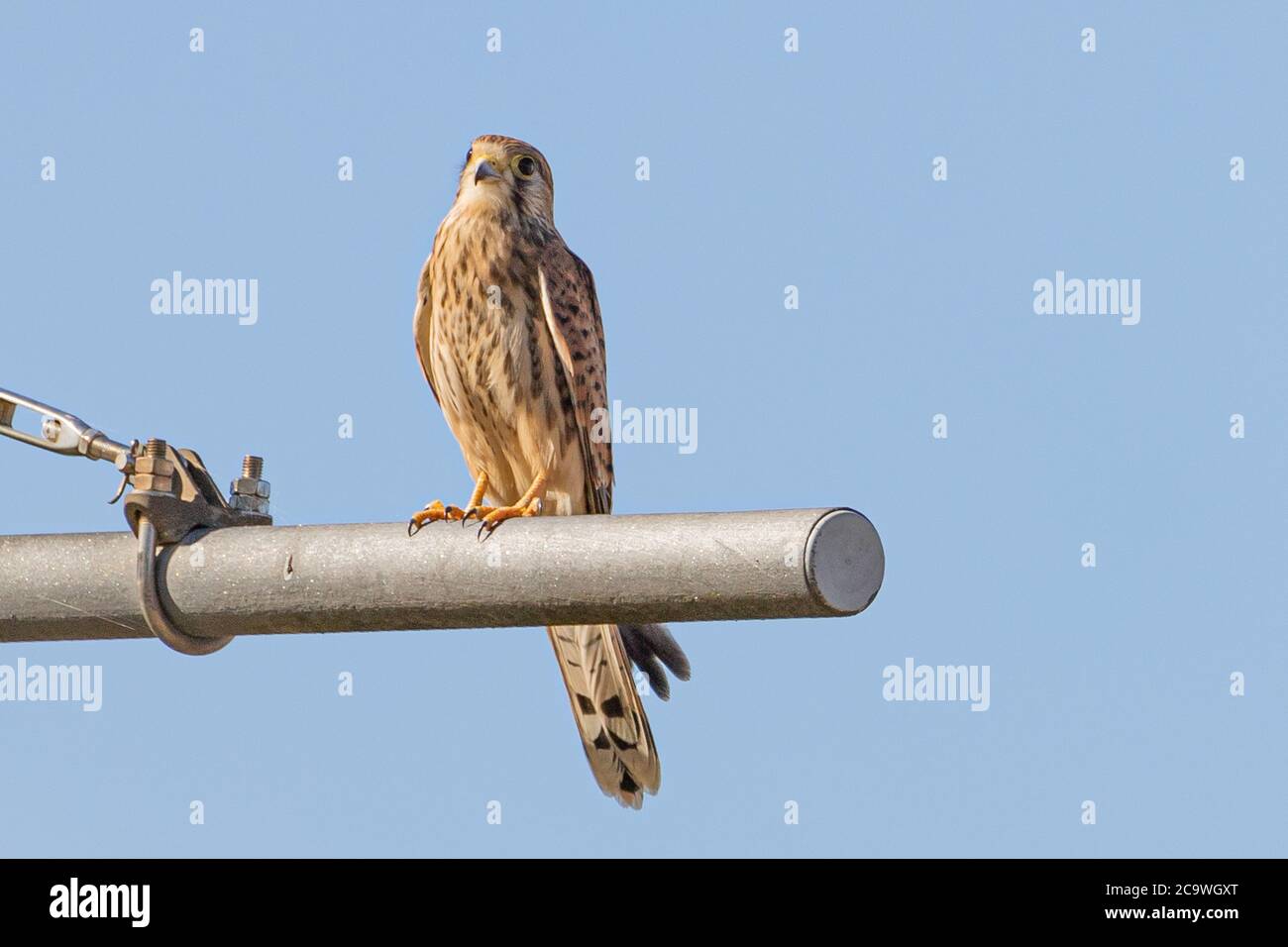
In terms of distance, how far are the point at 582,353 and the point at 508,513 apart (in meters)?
1.27

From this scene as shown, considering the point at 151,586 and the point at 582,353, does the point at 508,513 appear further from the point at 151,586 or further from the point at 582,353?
the point at 151,586

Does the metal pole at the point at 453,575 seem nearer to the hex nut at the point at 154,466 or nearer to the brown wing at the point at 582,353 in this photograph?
the hex nut at the point at 154,466

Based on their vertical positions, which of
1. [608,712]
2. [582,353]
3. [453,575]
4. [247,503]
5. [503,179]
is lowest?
[608,712]

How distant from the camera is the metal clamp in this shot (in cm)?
327

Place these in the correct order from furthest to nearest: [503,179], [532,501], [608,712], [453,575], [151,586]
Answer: [503,179]
[532,501]
[608,712]
[151,586]
[453,575]

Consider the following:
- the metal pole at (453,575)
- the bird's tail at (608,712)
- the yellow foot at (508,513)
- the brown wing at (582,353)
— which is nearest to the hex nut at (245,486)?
the metal pole at (453,575)

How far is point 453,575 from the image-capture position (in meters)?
2.98

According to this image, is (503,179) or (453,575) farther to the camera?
(503,179)

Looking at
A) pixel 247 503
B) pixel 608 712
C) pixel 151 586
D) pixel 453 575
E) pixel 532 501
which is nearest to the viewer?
pixel 453 575

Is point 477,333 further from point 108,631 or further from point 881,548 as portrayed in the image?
point 881,548

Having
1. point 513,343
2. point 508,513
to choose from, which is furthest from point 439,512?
point 513,343

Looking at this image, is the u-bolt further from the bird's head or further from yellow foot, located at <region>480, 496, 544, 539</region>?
the bird's head

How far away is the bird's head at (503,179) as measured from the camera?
250 inches

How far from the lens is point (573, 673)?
5.14 meters
